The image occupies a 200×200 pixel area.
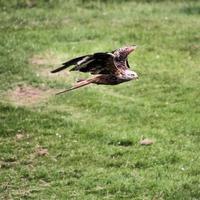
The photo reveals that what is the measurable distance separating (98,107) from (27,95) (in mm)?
1759

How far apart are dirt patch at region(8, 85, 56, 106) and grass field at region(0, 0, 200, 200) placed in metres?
0.02

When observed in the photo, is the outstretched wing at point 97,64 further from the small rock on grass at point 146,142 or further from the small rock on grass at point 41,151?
the small rock on grass at point 146,142

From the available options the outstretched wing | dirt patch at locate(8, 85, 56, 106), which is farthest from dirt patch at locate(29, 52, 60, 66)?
the outstretched wing

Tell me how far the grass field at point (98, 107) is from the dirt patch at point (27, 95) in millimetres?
22

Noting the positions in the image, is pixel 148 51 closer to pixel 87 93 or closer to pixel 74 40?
pixel 74 40

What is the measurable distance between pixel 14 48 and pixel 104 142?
20.1 feet

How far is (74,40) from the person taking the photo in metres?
18.8

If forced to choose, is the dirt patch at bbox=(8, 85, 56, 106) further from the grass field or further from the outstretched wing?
the outstretched wing

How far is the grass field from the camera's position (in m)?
10.8

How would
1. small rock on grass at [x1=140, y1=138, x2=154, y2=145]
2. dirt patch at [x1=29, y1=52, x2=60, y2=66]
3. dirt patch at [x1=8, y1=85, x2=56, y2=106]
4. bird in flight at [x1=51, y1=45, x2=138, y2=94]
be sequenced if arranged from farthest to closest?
dirt patch at [x1=29, y1=52, x2=60, y2=66] < dirt patch at [x1=8, y1=85, x2=56, y2=106] < small rock on grass at [x1=140, y1=138, x2=154, y2=145] < bird in flight at [x1=51, y1=45, x2=138, y2=94]

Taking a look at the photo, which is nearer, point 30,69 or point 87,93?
point 87,93

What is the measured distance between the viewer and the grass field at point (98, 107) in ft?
35.4

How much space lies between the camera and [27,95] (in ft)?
49.2

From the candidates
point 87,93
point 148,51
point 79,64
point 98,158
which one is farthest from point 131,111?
point 79,64
